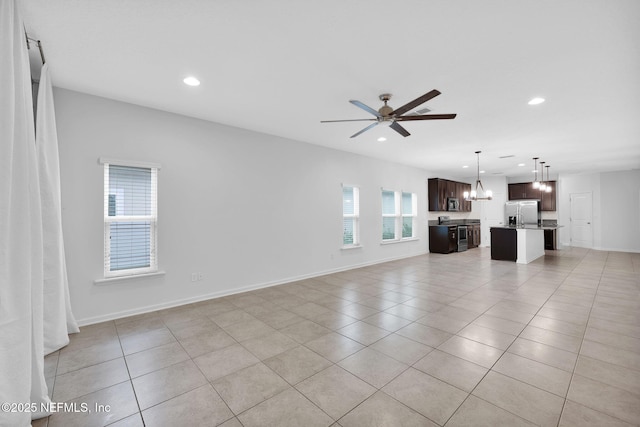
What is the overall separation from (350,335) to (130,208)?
131 inches

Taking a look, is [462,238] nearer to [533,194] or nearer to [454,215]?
[454,215]

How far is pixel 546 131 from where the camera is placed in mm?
4812

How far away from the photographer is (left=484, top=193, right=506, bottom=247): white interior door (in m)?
10.6

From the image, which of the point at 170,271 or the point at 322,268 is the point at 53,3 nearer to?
the point at 170,271

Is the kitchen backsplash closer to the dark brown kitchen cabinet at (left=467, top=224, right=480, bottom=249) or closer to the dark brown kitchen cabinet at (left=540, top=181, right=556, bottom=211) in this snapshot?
the dark brown kitchen cabinet at (left=467, top=224, right=480, bottom=249)

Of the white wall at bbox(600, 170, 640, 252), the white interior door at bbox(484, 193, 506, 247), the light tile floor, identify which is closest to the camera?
the light tile floor

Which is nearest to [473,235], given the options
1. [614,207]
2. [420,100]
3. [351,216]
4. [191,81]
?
[614,207]

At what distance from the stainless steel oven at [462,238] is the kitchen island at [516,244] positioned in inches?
58.4

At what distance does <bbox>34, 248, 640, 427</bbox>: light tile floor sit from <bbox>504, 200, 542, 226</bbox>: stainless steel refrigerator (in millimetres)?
6473

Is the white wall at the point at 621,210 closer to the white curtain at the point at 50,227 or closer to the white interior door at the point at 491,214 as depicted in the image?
the white interior door at the point at 491,214

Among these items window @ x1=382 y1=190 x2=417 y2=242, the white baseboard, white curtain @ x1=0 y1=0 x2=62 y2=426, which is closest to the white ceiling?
white curtain @ x1=0 y1=0 x2=62 y2=426

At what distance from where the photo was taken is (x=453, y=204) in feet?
32.3

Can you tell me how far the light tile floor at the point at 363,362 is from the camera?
73.5 inches

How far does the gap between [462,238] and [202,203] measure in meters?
8.76
